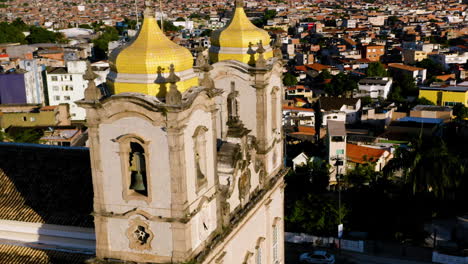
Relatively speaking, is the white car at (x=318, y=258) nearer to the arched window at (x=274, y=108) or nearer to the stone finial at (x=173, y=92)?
the arched window at (x=274, y=108)

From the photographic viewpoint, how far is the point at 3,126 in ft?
203

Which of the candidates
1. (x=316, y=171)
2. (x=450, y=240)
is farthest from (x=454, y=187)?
(x=316, y=171)

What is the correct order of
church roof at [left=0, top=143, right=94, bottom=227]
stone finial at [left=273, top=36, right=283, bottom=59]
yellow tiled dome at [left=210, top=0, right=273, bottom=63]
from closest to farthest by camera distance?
1. church roof at [left=0, top=143, right=94, bottom=227]
2. yellow tiled dome at [left=210, top=0, right=273, bottom=63]
3. stone finial at [left=273, top=36, right=283, bottom=59]

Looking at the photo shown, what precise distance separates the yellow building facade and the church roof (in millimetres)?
64040

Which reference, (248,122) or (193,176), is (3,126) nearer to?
(248,122)

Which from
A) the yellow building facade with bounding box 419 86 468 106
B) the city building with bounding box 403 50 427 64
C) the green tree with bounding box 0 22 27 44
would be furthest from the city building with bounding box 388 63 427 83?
the green tree with bounding box 0 22 27 44

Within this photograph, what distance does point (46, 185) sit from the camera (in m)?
21.8

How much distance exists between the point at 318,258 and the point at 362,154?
18689 millimetres

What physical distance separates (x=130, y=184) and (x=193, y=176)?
6.35 ft

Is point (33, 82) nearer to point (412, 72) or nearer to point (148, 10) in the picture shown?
point (412, 72)

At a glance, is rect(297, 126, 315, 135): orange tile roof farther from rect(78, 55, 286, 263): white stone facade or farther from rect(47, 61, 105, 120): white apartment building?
rect(78, 55, 286, 263): white stone facade

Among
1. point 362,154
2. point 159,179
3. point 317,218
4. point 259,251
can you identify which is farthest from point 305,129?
point 159,179

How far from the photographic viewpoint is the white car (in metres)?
36.7

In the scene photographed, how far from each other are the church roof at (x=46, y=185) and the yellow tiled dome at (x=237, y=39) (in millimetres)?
6998
